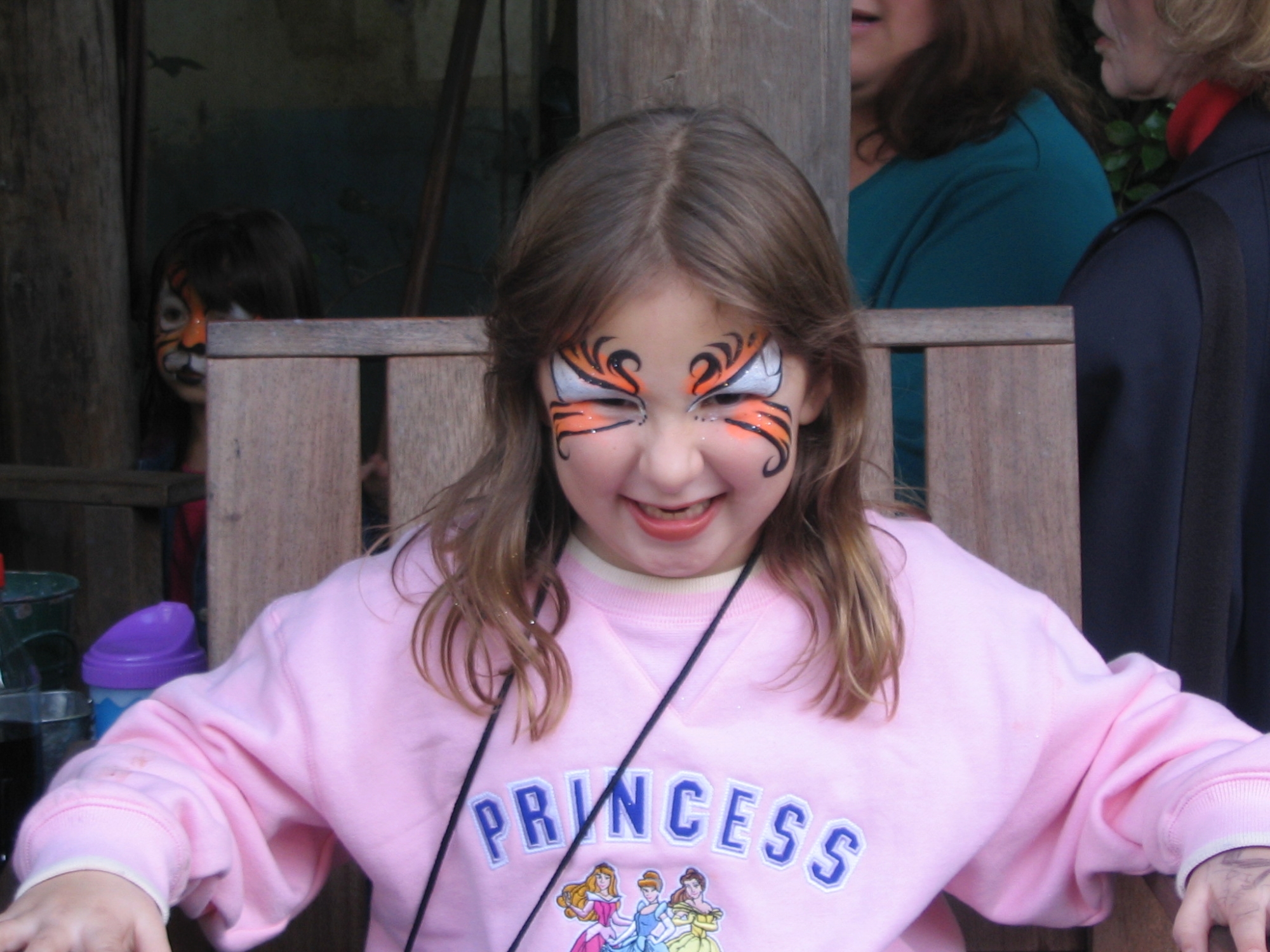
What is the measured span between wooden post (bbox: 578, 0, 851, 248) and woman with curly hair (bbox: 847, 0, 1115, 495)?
0.93 feet

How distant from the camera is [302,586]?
1400mm

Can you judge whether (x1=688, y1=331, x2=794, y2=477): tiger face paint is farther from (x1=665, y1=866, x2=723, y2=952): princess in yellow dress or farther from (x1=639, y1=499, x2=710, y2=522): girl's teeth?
(x1=665, y1=866, x2=723, y2=952): princess in yellow dress

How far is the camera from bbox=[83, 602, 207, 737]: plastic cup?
141cm

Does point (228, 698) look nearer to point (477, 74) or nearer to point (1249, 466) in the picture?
point (1249, 466)

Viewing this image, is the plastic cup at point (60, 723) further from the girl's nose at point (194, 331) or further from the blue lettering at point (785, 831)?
the girl's nose at point (194, 331)

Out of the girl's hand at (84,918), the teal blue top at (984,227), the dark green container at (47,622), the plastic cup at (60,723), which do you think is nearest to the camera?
the girl's hand at (84,918)

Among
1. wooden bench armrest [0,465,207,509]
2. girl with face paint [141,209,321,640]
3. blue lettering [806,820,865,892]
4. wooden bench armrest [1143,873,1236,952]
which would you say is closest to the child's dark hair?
girl with face paint [141,209,321,640]

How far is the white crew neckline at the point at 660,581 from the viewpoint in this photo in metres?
1.19

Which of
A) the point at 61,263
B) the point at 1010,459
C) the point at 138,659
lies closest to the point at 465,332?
the point at 138,659

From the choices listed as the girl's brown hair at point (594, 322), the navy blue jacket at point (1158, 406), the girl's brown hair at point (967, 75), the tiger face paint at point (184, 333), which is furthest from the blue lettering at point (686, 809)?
the tiger face paint at point (184, 333)

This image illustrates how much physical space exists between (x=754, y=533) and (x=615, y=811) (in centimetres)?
29

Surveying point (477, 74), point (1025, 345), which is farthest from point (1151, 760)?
point (477, 74)

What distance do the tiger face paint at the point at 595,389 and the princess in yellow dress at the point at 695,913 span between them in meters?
0.38

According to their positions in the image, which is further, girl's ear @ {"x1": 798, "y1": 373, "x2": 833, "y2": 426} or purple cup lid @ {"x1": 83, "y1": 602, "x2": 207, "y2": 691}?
purple cup lid @ {"x1": 83, "y1": 602, "x2": 207, "y2": 691}
